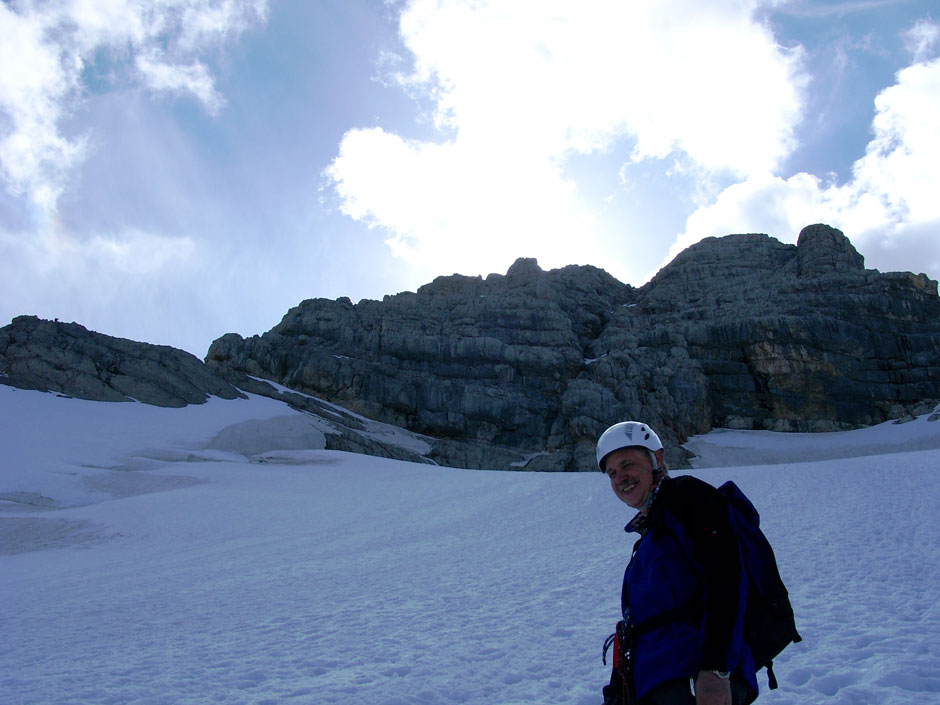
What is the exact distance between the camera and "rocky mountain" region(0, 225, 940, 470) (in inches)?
2549

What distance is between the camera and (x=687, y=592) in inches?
113

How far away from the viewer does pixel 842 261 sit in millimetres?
85625

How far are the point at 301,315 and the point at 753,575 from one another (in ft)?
256

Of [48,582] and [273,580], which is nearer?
[273,580]

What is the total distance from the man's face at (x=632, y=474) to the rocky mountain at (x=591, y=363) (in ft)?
167

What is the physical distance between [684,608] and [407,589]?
20.8 ft

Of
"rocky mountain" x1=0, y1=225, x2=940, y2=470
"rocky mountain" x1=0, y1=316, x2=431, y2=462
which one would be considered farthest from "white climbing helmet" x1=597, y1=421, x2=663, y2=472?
"rocky mountain" x1=0, y1=225, x2=940, y2=470

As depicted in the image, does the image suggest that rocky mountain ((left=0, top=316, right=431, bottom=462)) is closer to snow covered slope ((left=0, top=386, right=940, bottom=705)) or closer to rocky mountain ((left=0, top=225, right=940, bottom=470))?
rocky mountain ((left=0, top=225, right=940, bottom=470))

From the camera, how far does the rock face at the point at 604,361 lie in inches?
2576

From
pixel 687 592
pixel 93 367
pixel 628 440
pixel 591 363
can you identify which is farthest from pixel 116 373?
pixel 591 363

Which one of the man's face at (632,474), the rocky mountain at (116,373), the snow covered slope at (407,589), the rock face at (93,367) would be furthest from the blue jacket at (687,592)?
the rock face at (93,367)

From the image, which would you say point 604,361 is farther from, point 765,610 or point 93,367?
point 765,610

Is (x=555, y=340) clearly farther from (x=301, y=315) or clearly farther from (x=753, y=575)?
(x=753, y=575)

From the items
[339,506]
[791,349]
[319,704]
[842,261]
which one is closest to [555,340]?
[791,349]
